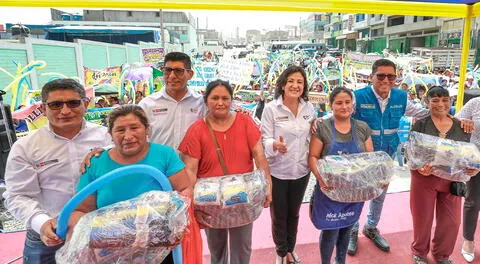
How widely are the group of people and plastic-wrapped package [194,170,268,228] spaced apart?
94 millimetres

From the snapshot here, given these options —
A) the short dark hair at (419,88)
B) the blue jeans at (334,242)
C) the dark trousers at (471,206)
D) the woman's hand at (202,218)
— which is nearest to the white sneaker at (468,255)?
the dark trousers at (471,206)

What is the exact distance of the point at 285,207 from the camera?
8.06 feet

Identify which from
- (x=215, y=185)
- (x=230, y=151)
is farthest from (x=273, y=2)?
(x=215, y=185)

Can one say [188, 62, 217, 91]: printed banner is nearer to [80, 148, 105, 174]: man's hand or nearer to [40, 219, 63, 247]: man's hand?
[80, 148, 105, 174]: man's hand

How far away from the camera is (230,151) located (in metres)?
2.02

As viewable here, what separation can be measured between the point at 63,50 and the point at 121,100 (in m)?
5.48

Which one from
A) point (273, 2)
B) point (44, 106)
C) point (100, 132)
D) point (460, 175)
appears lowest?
point (460, 175)

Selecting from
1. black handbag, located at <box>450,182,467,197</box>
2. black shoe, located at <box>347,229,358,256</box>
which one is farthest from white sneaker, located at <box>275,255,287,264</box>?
black handbag, located at <box>450,182,467,197</box>

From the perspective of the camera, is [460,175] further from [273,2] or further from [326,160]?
[273,2]

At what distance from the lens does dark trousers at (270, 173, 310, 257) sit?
7.96 ft

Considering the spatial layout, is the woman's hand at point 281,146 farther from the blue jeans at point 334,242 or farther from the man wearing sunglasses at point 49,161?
the man wearing sunglasses at point 49,161

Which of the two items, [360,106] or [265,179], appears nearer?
[265,179]

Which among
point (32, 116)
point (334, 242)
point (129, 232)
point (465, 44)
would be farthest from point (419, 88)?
point (129, 232)

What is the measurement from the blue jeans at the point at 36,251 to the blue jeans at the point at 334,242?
6.00ft
